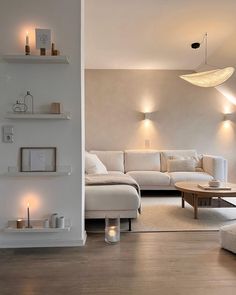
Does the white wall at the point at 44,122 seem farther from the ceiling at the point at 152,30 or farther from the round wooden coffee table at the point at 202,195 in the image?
the round wooden coffee table at the point at 202,195

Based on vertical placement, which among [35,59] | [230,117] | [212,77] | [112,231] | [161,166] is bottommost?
[112,231]

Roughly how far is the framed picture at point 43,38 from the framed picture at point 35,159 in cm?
103

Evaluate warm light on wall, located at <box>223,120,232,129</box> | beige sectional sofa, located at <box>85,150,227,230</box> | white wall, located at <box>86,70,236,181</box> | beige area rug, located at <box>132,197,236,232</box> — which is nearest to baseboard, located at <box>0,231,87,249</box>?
beige area rug, located at <box>132,197,236,232</box>

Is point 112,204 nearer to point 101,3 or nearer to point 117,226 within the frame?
point 117,226

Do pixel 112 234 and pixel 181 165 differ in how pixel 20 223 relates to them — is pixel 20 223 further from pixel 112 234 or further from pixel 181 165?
pixel 181 165

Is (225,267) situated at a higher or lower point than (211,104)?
lower

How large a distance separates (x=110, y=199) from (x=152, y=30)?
106 inches

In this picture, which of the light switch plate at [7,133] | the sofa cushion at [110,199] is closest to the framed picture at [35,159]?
the light switch plate at [7,133]

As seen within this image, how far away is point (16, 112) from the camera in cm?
324

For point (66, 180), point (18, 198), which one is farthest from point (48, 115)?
point (18, 198)

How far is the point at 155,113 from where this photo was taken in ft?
22.9

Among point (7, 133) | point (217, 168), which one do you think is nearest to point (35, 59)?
point (7, 133)

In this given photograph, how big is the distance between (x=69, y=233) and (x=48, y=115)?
1240 millimetres

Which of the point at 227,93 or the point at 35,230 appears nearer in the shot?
the point at 35,230
